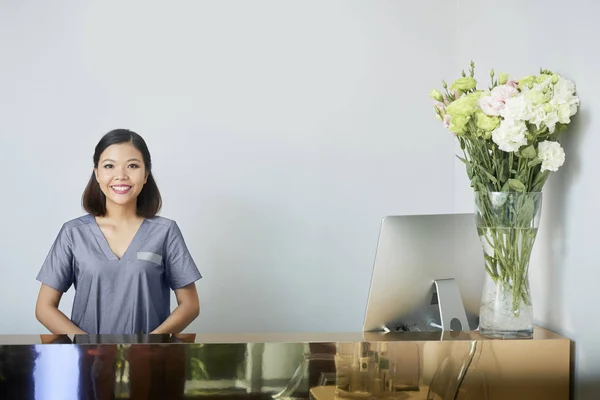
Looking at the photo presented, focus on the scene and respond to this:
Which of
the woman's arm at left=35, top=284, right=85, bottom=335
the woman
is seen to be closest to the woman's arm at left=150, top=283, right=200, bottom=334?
the woman

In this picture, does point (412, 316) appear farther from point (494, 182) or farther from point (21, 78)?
point (21, 78)

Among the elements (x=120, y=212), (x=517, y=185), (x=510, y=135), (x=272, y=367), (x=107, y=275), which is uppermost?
(x=510, y=135)

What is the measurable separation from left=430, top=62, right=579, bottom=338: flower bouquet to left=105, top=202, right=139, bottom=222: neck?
1.26 meters

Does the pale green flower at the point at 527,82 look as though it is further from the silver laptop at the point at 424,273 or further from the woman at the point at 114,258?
the woman at the point at 114,258

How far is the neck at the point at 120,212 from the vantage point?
2.77 meters

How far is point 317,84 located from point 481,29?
0.82 meters

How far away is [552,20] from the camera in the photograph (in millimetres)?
2314

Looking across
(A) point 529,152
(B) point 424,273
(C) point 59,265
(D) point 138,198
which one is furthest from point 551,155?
(C) point 59,265

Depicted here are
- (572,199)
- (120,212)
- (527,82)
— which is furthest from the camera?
(120,212)

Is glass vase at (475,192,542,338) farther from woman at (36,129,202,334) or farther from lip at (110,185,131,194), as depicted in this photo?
lip at (110,185,131,194)

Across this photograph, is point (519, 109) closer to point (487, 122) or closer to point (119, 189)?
point (487, 122)

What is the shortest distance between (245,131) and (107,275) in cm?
112

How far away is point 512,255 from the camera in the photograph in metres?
2.09

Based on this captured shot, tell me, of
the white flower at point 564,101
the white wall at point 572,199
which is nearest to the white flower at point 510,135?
the white flower at point 564,101
